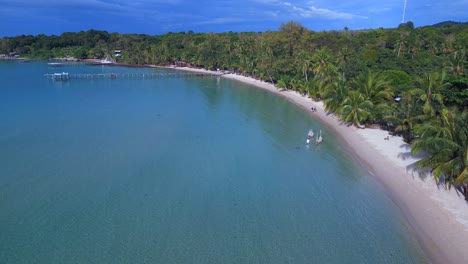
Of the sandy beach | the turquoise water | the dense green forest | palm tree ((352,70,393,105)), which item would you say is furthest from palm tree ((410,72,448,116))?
the turquoise water

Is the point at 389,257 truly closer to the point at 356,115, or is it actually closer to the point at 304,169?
the point at 304,169

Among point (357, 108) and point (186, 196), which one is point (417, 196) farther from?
point (357, 108)

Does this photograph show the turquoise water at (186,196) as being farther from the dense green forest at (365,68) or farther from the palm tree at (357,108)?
the dense green forest at (365,68)

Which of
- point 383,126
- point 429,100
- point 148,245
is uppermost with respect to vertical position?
point 429,100

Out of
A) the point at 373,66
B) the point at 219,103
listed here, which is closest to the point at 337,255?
the point at 219,103

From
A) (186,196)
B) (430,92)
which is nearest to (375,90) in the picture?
(430,92)

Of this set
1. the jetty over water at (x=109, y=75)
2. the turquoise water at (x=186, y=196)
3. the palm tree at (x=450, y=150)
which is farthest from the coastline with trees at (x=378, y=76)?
the jetty over water at (x=109, y=75)
